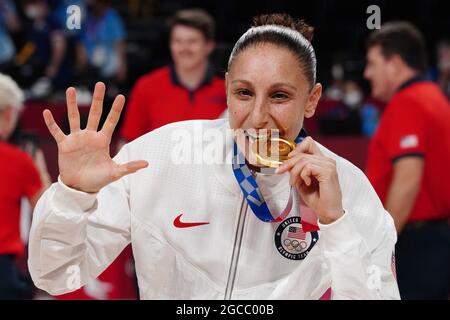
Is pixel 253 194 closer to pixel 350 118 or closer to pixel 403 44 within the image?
pixel 403 44

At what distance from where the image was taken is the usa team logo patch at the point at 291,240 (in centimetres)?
218

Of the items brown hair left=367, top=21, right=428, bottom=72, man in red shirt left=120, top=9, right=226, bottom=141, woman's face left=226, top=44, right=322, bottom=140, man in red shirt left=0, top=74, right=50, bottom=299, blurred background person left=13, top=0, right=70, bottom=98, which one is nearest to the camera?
woman's face left=226, top=44, right=322, bottom=140

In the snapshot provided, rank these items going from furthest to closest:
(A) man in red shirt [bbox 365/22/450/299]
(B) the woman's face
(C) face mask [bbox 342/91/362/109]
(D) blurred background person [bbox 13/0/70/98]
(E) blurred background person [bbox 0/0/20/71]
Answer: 1. (E) blurred background person [bbox 0/0/20/71]
2. (D) blurred background person [bbox 13/0/70/98]
3. (C) face mask [bbox 342/91/362/109]
4. (A) man in red shirt [bbox 365/22/450/299]
5. (B) the woman's face

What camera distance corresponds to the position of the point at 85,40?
28.8 ft

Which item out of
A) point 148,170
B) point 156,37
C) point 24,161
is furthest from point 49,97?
point 148,170

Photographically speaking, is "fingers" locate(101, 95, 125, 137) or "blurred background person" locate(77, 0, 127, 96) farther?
"blurred background person" locate(77, 0, 127, 96)

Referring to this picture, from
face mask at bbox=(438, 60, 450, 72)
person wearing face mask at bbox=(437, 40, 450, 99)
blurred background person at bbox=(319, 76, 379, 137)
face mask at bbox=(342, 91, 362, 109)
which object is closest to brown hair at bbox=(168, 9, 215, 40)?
blurred background person at bbox=(319, 76, 379, 137)

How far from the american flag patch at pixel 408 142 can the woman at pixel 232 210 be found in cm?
211

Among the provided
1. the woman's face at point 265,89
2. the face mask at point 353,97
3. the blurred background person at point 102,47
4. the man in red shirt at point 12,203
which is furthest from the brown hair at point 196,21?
the face mask at point 353,97

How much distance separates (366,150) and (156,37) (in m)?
4.51

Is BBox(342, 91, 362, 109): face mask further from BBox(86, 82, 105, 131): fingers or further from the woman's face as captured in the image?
BBox(86, 82, 105, 131): fingers

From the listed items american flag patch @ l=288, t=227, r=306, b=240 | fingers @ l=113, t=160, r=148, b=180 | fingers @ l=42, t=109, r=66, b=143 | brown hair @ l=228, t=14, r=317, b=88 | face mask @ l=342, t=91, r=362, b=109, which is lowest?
american flag patch @ l=288, t=227, r=306, b=240

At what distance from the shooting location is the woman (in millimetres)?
2012
